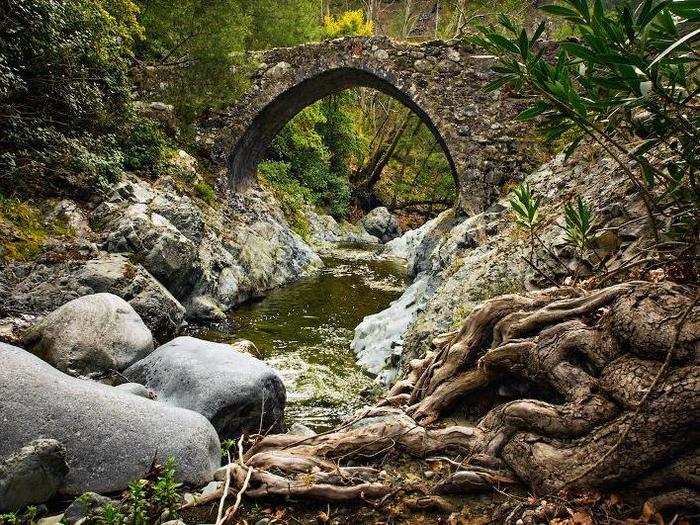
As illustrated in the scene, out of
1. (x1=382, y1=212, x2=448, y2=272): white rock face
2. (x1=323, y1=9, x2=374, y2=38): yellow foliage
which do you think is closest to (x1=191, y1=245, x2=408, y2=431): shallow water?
(x1=382, y1=212, x2=448, y2=272): white rock face

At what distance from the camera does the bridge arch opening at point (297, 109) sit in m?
13.5

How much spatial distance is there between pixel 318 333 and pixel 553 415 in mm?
7020

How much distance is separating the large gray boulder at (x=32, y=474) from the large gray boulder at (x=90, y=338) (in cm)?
262

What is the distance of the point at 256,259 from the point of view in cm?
1285

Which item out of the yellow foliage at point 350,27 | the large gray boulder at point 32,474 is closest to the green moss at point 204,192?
the large gray boulder at point 32,474

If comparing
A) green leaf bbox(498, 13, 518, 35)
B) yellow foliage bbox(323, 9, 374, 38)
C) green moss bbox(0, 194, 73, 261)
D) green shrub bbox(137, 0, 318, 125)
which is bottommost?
green moss bbox(0, 194, 73, 261)

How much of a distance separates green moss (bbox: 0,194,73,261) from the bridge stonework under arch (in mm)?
7182

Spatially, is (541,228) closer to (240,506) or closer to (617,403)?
(617,403)

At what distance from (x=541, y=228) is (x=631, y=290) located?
3537 mm

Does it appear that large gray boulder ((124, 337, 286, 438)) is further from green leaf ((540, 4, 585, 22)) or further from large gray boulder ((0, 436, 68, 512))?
green leaf ((540, 4, 585, 22))

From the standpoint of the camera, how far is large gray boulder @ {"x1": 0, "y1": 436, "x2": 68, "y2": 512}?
2.67 meters

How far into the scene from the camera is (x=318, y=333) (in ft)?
30.7

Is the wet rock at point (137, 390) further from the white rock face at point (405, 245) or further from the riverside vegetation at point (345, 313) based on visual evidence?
the white rock face at point (405, 245)

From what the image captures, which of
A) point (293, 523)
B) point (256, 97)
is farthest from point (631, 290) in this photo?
point (256, 97)
